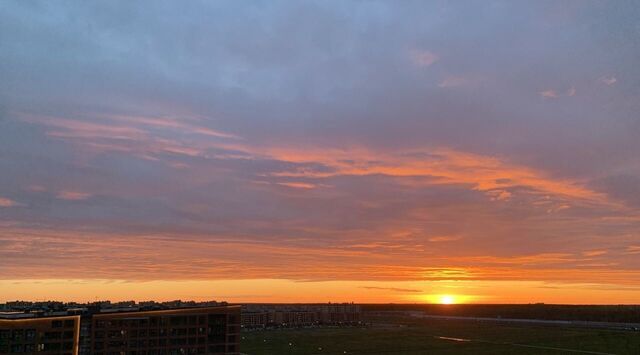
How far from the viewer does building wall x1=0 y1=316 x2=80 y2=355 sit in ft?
322

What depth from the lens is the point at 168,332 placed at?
4715 inches

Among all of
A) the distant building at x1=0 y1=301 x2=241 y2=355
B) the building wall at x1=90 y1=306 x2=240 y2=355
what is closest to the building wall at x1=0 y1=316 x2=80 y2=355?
the distant building at x1=0 y1=301 x2=241 y2=355

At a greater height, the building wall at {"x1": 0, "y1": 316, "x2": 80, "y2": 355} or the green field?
the building wall at {"x1": 0, "y1": 316, "x2": 80, "y2": 355}

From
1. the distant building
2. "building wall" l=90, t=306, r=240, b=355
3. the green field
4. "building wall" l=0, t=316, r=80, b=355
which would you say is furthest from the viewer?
the green field

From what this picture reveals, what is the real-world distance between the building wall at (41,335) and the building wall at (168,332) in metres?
5.09

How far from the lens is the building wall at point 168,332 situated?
11312 cm

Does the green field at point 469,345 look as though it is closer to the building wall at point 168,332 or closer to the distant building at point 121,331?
the building wall at point 168,332

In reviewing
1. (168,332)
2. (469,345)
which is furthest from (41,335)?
(469,345)

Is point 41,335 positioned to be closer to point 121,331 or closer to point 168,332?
point 121,331

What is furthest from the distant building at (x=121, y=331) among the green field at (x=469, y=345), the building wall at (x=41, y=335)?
the green field at (x=469, y=345)

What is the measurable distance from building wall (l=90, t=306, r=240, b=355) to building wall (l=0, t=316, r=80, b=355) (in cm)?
509

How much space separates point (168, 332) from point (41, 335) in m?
26.8

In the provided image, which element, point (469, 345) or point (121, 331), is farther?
point (469, 345)

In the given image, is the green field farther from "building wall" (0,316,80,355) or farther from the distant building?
"building wall" (0,316,80,355)
